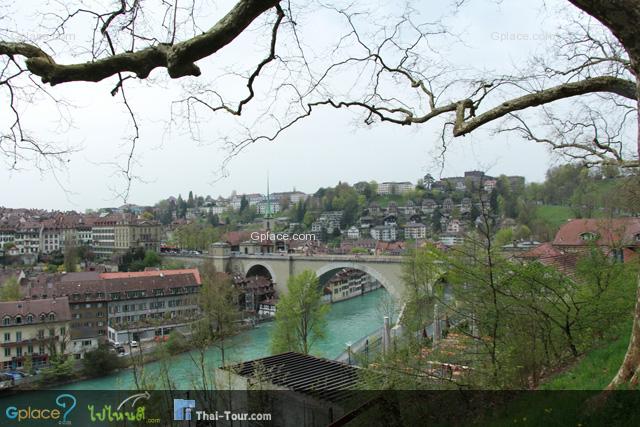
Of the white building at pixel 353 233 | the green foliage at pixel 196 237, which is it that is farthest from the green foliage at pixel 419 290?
the white building at pixel 353 233

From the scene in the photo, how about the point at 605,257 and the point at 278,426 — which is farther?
the point at 278,426

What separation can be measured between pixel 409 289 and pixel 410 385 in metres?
11.6

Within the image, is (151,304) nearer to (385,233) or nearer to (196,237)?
(196,237)

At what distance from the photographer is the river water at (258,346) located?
48.1ft

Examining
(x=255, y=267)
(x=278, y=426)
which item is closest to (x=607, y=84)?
(x=278, y=426)

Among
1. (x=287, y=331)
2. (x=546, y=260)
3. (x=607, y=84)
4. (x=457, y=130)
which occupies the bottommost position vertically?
(x=287, y=331)

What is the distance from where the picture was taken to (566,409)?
8.04ft

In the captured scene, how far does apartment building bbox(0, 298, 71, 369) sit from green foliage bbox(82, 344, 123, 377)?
5.70 feet

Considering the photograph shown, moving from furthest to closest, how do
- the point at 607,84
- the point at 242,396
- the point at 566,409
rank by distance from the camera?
the point at 242,396
the point at 607,84
the point at 566,409

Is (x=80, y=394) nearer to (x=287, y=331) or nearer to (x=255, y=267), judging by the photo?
(x=287, y=331)

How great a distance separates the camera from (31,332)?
60.8 feet

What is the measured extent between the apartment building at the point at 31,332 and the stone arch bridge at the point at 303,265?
485 inches

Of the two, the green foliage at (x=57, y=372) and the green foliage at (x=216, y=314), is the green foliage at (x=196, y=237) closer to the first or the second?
the green foliage at (x=216, y=314)

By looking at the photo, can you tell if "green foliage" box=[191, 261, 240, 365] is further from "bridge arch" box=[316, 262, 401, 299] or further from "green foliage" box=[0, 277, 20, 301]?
"green foliage" box=[0, 277, 20, 301]
